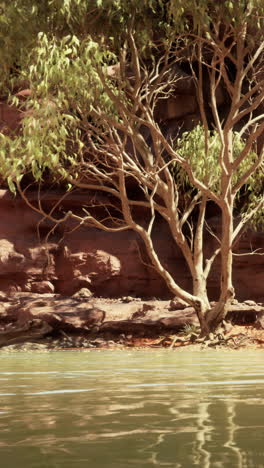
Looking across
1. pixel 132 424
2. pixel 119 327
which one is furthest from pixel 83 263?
pixel 132 424

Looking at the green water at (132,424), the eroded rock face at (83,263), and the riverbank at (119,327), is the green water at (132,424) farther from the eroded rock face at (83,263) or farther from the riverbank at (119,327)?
the eroded rock face at (83,263)

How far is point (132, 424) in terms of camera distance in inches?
125

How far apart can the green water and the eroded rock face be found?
15794 mm

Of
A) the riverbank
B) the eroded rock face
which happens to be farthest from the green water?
the eroded rock face

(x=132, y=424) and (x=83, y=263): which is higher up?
(x=132, y=424)

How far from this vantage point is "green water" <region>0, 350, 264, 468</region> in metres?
2.30

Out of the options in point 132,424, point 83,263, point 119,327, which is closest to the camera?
point 132,424

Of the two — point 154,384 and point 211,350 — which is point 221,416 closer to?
point 154,384

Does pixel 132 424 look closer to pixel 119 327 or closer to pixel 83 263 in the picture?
pixel 119 327

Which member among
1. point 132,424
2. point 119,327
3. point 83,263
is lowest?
point 119,327

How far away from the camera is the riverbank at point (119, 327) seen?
15.2 meters

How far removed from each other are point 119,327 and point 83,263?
19.6 feet

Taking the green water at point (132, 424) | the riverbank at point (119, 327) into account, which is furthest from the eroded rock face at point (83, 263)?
the green water at point (132, 424)

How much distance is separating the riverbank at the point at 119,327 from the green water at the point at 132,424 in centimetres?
924
